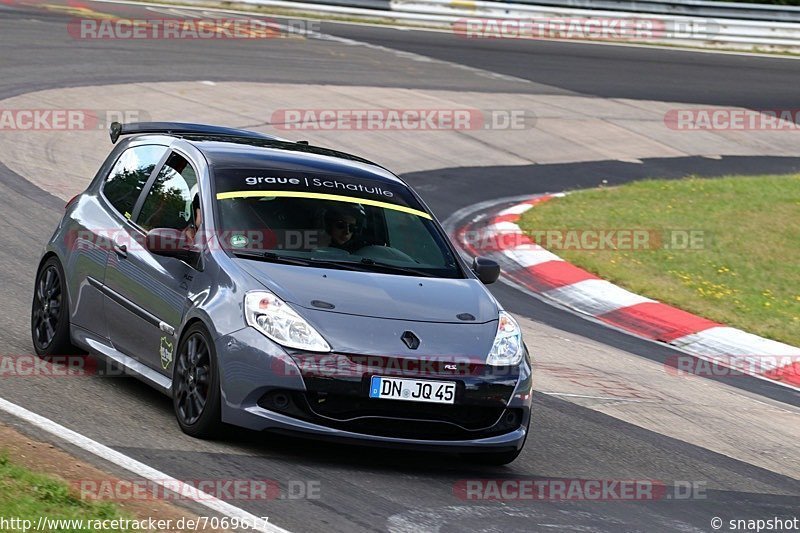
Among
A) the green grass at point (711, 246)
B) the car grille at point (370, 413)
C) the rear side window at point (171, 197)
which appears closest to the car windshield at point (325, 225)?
the rear side window at point (171, 197)

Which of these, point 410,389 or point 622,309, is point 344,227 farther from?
point 622,309

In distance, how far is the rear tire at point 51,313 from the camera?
8.37 meters

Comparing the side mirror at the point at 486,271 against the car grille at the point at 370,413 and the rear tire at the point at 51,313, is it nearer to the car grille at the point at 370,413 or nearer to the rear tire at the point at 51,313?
the car grille at the point at 370,413

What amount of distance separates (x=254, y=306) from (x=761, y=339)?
235 inches

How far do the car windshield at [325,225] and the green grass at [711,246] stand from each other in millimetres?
4769

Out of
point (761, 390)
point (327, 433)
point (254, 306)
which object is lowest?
point (761, 390)

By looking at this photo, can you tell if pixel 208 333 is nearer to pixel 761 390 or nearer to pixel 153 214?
pixel 153 214

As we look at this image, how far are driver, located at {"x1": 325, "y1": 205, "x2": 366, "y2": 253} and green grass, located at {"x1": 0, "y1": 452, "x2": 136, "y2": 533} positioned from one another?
2397 mm

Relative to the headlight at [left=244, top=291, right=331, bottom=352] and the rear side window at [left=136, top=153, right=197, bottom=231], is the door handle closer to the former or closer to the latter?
the rear side window at [left=136, top=153, right=197, bottom=231]

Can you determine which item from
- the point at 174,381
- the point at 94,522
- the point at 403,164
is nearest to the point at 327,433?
Result: the point at 174,381

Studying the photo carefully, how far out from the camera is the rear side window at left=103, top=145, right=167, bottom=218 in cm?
825

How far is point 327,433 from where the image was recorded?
6570 millimetres

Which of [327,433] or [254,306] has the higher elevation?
[254,306]

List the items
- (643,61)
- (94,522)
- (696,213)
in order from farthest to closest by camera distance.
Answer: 1. (643,61)
2. (696,213)
3. (94,522)
